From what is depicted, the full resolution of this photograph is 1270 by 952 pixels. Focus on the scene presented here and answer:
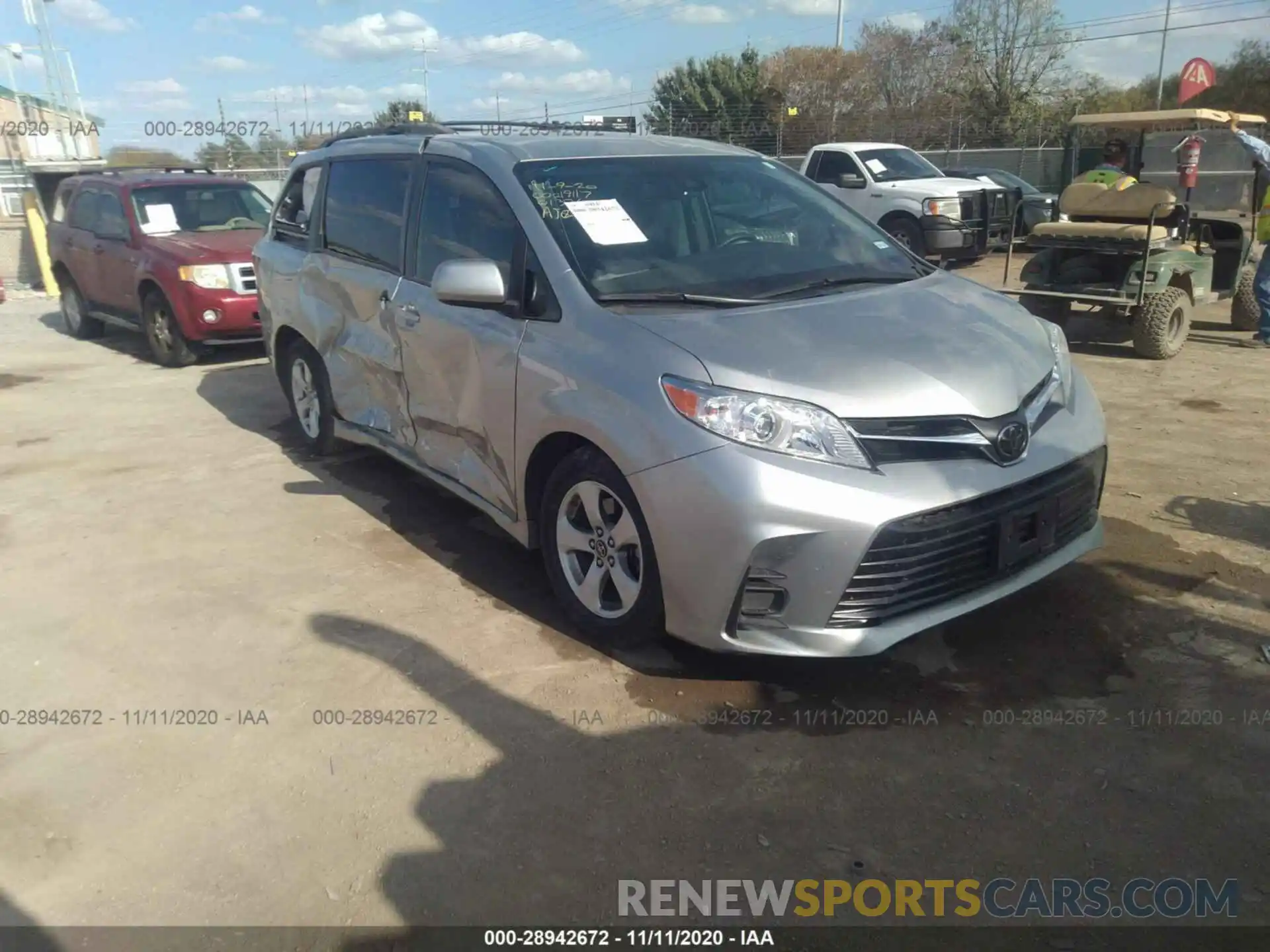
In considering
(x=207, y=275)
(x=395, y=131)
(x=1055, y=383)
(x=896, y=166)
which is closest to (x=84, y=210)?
(x=207, y=275)

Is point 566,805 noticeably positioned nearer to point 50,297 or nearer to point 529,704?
point 529,704

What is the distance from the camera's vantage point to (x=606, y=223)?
3980 mm

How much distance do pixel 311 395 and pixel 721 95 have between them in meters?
45.7

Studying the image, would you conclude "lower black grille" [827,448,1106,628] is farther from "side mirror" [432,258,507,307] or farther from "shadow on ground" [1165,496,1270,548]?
"side mirror" [432,258,507,307]

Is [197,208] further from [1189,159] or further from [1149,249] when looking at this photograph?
[1189,159]

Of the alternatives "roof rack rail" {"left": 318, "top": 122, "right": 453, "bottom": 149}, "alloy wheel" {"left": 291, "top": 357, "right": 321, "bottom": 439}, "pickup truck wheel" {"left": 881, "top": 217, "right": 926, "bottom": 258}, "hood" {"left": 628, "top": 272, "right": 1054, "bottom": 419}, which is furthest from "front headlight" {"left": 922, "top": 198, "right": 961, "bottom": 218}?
"hood" {"left": 628, "top": 272, "right": 1054, "bottom": 419}

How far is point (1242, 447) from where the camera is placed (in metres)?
5.81

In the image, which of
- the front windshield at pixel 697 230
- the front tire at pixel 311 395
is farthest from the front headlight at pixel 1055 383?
the front tire at pixel 311 395

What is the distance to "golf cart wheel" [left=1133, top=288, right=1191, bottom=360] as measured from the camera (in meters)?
8.11

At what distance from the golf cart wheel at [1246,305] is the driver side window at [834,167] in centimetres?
697

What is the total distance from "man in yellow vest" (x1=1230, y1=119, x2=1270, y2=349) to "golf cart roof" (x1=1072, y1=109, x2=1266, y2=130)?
0.15 meters

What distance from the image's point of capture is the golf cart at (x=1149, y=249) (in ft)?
26.6

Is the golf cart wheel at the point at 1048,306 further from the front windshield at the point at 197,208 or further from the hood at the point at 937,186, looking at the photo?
the front windshield at the point at 197,208

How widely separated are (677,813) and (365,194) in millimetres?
3759
